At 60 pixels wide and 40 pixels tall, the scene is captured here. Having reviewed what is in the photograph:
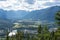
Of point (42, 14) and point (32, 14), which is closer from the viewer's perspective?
point (32, 14)

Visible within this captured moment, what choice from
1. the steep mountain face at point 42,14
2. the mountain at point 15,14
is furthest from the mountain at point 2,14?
the steep mountain face at point 42,14

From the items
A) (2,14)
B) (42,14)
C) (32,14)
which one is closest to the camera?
(32,14)

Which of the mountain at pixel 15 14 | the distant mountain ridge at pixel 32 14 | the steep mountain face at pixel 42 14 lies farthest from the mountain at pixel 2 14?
the steep mountain face at pixel 42 14

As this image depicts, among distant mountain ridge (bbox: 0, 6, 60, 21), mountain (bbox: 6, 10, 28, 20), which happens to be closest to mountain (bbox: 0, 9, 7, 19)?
distant mountain ridge (bbox: 0, 6, 60, 21)

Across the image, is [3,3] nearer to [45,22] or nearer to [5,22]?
[5,22]

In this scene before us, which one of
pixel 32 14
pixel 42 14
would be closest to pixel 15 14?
pixel 32 14

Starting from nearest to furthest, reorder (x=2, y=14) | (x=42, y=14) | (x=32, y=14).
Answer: (x=32, y=14)
(x=42, y=14)
(x=2, y=14)

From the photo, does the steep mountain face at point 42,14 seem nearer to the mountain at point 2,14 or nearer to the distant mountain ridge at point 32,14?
the distant mountain ridge at point 32,14

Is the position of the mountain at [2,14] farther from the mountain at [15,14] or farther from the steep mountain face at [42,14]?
the steep mountain face at [42,14]

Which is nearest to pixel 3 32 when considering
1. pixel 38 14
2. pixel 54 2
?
pixel 38 14

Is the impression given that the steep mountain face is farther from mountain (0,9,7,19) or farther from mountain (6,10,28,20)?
mountain (0,9,7,19)

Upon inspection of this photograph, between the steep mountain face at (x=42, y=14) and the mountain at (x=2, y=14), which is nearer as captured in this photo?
the steep mountain face at (x=42, y=14)

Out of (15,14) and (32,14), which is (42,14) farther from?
(15,14)
